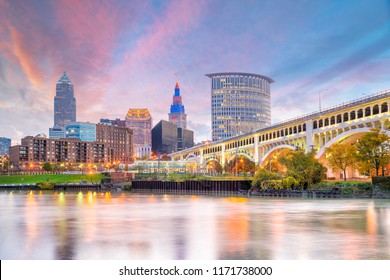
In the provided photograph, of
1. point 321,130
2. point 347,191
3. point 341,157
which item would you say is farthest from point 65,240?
point 321,130

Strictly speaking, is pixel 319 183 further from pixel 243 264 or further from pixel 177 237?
pixel 243 264

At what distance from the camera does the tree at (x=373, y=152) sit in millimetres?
74750

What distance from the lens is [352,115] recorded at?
96.2 m

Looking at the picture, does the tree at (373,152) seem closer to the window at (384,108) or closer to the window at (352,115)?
the window at (384,108)

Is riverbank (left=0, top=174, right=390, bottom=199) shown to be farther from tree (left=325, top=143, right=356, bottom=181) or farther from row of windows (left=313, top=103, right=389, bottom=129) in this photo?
row of windows (left=313, top=103, right=389, bottom=129)

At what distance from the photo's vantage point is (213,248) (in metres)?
20.2

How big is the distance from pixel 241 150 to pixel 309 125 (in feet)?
176

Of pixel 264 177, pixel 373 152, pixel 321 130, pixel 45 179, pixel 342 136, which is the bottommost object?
pixel 264 177

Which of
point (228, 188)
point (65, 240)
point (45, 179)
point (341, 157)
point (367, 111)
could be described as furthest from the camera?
point (45, 179)

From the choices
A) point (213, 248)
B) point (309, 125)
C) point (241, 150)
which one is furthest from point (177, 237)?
point (241, 150)

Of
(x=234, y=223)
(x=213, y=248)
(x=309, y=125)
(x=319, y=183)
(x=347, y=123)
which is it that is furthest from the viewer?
(x=309, y=125)

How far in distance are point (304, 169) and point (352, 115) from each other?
2110 cm

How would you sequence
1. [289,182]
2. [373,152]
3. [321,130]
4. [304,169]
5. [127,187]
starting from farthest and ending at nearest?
1. [127,187]
2. [321,130]
3. [304,169]
4. [289,182]
5. [373,152]

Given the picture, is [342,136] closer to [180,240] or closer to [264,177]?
[264,177]
